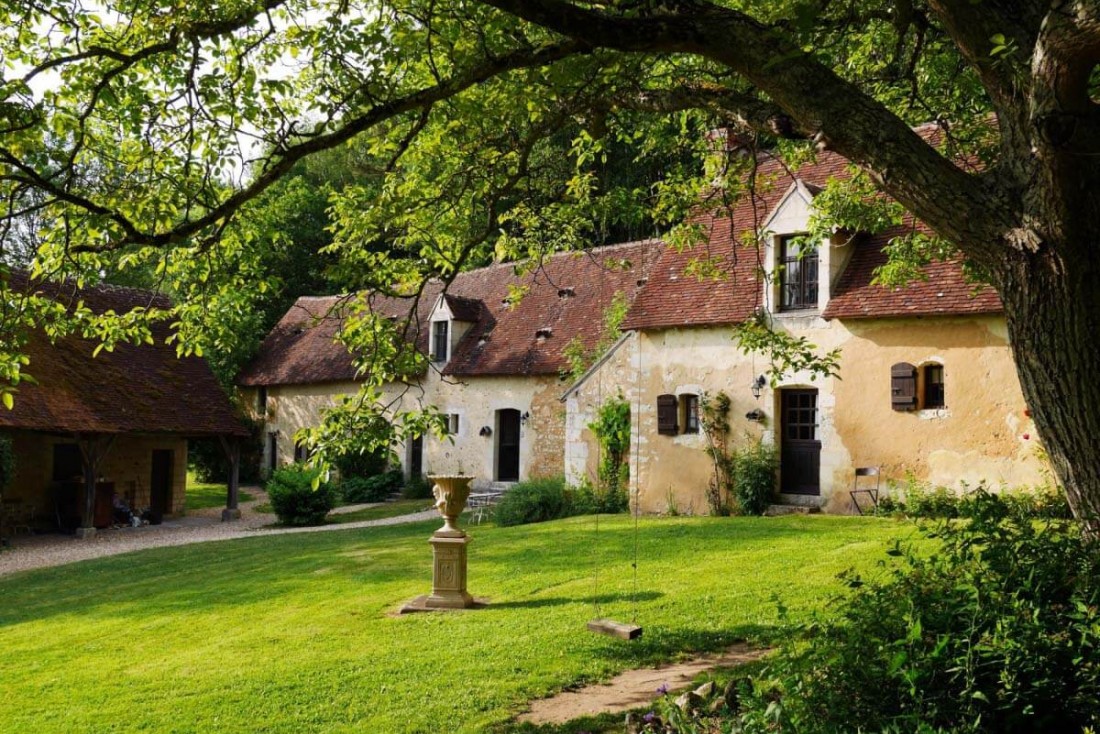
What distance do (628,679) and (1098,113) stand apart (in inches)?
188

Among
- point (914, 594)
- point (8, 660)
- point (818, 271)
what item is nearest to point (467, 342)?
point (818, 271)

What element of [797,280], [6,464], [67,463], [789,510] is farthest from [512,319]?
[6,464]

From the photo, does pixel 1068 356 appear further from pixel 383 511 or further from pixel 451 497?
pixel 383 511

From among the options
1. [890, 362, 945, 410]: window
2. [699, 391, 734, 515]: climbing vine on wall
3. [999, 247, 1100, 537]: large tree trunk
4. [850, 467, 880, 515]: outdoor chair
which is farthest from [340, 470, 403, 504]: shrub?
[999, 247, 1100, 537]: large tree trunk

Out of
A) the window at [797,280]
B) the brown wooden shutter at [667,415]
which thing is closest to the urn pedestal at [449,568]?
the brown wooden shutter at [667,415]

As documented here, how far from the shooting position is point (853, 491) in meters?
15.6

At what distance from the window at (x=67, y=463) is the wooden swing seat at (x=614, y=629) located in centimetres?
1684

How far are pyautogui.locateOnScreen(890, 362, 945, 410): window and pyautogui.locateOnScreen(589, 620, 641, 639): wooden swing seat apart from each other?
8771mm

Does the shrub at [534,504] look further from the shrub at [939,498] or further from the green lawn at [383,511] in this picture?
the shrub at [939,498]

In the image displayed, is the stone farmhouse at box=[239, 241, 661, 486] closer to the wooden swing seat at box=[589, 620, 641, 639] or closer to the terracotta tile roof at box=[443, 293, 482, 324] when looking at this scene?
the terracotta tile roof at box=[443, 293, 482, 324]

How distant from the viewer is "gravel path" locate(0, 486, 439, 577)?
55.8ft

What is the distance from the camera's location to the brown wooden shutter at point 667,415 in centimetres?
1784

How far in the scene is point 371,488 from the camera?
1041 inches

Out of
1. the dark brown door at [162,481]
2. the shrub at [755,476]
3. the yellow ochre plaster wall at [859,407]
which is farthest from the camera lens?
the dark brown door at [162,481]
